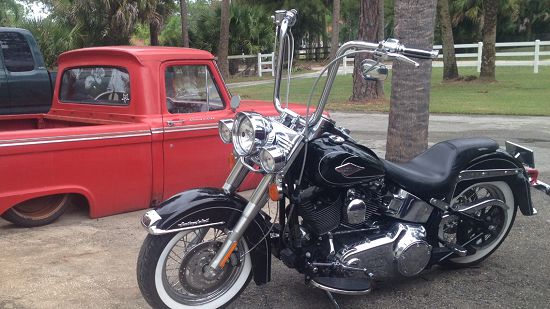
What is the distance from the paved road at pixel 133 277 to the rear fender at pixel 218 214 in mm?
382

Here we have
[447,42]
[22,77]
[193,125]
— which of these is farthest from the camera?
[447,42]

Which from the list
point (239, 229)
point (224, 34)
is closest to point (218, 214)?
point (239, 229)

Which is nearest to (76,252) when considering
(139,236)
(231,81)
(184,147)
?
(139,236)

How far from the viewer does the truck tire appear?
5.43m

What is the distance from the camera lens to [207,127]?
601 centimetres

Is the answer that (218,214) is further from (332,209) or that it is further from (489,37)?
(489,37)

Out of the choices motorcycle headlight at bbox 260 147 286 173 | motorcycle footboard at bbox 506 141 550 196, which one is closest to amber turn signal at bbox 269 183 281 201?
motorcycle headlight at bbox 260 147 286 173

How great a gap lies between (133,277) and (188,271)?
3.15ft

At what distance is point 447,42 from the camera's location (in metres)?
21.5

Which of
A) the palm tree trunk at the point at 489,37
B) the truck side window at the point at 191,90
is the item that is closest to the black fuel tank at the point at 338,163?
the truck side window at the point at 191,90

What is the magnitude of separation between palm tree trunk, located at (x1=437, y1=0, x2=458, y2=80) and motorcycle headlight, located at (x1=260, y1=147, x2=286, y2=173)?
64.1 ft

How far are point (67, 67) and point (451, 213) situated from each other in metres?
4.65

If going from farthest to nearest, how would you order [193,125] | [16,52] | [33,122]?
[16,52] → [33,122] → [193,125]

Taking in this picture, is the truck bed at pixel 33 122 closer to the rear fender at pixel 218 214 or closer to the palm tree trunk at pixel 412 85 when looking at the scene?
the rear fender at pixel 218 214
